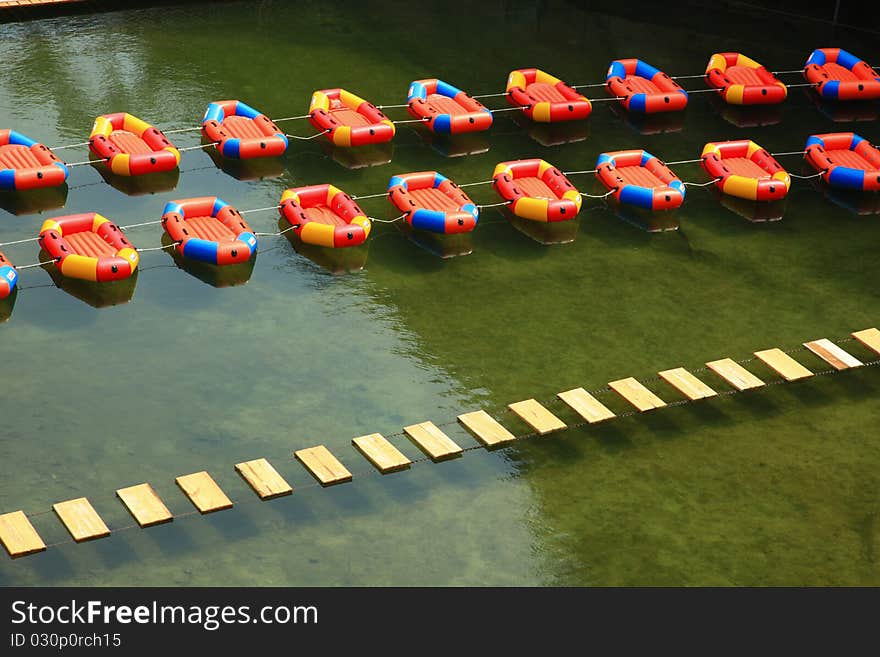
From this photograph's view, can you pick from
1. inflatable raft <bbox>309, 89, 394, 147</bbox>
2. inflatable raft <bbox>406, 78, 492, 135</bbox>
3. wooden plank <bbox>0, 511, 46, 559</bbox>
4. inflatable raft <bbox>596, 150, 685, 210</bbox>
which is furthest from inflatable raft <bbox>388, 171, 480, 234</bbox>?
wooden plank <bbox>0, 511, 46, 559</bbox>

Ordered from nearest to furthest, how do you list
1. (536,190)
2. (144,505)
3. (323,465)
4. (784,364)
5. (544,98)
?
(144,505) < (323,465) < (784,364) < (536,190) < (544,98)

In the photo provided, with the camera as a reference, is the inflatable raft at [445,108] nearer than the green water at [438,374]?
No

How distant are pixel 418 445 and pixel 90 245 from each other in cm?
533

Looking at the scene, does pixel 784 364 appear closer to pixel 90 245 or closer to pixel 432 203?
pixel 432 203

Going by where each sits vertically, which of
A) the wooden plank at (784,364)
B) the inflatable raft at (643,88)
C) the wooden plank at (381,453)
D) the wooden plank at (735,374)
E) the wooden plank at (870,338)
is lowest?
the wooden plank at (381,453)

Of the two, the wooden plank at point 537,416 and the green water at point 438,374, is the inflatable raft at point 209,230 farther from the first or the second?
the wooden plank at point 537,416

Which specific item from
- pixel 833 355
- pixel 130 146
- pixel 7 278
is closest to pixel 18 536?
pixel 7 278

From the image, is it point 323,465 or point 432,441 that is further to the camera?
point 432,441

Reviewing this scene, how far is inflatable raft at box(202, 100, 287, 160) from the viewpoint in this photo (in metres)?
19.0

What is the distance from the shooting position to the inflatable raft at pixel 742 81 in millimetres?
21766

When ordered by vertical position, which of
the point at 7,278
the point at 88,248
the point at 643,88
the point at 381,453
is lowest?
the point at 381,453

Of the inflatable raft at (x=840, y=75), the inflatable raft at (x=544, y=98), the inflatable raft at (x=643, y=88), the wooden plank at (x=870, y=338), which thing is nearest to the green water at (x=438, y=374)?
the wooden plank at (x=870, y=338)

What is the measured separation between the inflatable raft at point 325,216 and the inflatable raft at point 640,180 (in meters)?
3.52

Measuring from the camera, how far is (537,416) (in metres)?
14.1
